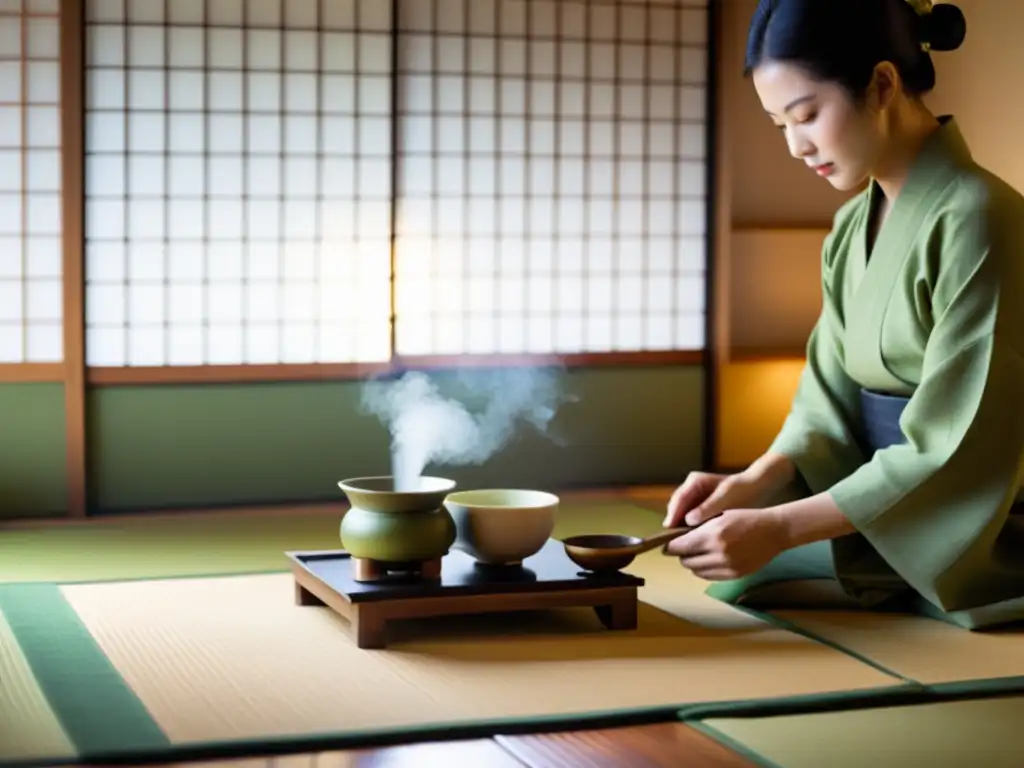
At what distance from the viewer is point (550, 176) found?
578cm

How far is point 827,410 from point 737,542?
65 cm

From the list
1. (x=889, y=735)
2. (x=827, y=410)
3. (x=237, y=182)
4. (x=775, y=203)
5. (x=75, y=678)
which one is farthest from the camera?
(x=775, y=203)

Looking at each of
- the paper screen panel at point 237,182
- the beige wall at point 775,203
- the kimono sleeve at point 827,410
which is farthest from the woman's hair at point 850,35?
the beige wall at point 775,203

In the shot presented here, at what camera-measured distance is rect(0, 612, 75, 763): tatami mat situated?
93.3 inches

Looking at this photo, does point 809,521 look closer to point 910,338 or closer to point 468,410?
point 910,338

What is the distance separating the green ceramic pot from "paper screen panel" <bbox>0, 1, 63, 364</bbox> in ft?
7.93

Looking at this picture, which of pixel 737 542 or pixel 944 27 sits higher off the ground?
pixel 944 27

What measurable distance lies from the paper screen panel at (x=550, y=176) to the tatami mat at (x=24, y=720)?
9.41 ft

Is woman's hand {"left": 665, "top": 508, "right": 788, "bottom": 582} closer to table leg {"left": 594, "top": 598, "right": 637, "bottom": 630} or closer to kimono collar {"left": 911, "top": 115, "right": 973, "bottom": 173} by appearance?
table leg {"left": 594, "top": 598, "right": 637, "bottom": 630}

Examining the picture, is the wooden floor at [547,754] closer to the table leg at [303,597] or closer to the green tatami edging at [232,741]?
the green tatami edging at [232,741]

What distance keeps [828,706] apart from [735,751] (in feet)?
1.06

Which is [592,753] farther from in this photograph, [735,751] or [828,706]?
[828,706]

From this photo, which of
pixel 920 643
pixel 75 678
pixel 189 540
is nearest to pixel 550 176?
pixel 189 540

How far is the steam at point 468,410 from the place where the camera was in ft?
18.1
